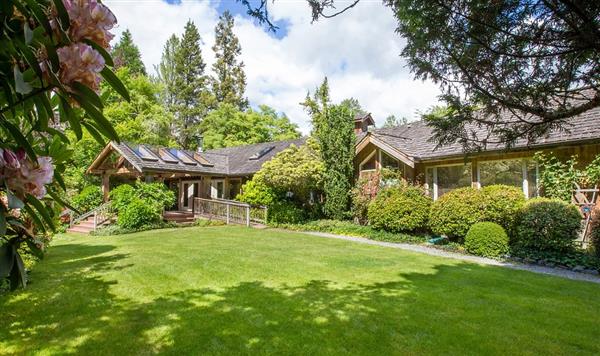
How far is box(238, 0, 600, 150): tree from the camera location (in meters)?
3.81

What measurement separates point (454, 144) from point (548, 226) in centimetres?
531

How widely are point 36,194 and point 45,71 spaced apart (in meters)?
0.42

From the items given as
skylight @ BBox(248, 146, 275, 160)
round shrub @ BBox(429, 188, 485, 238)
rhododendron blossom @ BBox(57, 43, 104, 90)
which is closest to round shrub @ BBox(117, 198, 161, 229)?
skylight @ BBox(248, 146, 275, 160)

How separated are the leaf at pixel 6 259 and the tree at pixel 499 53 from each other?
3.00m

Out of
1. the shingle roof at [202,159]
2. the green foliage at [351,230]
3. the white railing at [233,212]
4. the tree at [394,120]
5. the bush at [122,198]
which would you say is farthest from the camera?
the tree at [394,120]

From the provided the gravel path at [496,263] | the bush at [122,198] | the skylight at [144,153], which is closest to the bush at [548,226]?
the gravel path at [496,263]

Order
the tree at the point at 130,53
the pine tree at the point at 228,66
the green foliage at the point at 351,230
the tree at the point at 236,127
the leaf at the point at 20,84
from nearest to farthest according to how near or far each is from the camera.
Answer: the leaf at the point at 20,84
the green foliage at the point at 351,230
the tree at the point at 236,127
the tree at the point at 130,53
the pine tree at the point at 228,66

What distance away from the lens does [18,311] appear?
5520mm

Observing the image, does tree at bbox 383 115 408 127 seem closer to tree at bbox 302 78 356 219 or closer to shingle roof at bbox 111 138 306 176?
shingle roof at bbox 111 138 306 176

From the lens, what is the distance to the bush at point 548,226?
10250 millimetres

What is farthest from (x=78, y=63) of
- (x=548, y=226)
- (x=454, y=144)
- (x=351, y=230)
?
(x=351, y=230)

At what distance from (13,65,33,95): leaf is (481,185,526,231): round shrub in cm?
1357

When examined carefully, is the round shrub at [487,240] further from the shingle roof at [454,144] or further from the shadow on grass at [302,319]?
the shadow on grass at [302,319]

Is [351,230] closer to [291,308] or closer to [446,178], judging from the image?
[446,178]
